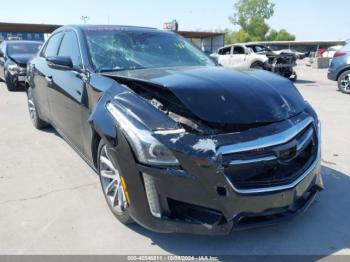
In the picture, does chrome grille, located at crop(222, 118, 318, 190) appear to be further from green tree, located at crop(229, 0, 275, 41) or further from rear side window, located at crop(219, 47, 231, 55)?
green tree, located at crop(229, 0, 275, 41)

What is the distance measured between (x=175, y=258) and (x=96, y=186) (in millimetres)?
1494

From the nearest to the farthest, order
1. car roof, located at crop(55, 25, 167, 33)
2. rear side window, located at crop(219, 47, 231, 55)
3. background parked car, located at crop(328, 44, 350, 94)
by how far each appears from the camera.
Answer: car roof, located at crop(55, 25, 167, 33)
background parked car, located at crop(328, 44, 350, 94)
rear side window, located at crop(219, 47, 231, 55)

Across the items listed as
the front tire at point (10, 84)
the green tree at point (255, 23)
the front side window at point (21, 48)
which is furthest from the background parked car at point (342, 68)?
the green tree at point (255, 23)

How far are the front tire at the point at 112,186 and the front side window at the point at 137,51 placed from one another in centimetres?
91

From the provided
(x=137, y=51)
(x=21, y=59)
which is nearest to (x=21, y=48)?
(x=21, y=59)

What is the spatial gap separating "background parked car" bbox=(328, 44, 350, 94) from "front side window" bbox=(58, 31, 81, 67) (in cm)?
920

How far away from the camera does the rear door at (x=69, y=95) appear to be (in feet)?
11.8

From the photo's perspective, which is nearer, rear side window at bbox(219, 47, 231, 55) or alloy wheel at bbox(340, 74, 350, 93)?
alloy wheel at bbox(340, 74, 350, 93)

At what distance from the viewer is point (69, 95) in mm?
3820

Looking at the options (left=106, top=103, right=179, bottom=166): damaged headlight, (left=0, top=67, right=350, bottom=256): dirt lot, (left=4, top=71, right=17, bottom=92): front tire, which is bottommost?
(left=4, top=71, right=17, bottom=92): front tire

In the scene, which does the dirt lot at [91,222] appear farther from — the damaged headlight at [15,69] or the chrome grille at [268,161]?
the damaged headlight at [15,69]

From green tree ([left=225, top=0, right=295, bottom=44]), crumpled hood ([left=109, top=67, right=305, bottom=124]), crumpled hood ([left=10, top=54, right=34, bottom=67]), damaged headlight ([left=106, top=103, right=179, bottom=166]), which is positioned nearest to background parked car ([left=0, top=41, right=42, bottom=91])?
crumpled hood ([left=10, top=54, right=34, bottom=67])

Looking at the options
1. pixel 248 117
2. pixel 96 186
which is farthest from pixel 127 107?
pixel 96 186

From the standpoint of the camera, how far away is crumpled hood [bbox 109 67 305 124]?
8.89 feet
